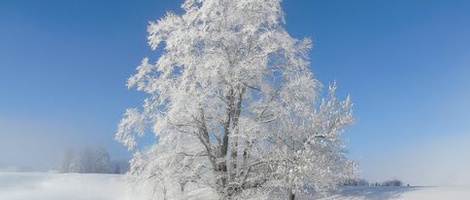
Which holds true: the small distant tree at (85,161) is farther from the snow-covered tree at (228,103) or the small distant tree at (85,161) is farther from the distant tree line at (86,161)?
the snow-covered tree at (228,103)

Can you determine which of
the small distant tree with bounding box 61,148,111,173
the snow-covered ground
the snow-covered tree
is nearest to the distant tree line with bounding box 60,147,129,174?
the small distant tree with bounding box 61,148,111,173

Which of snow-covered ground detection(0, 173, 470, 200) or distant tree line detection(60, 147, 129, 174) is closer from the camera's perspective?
snow-covered ground detection(0, 173, 470, 200)

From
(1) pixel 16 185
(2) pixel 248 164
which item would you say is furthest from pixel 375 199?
(1) pixel 16 185

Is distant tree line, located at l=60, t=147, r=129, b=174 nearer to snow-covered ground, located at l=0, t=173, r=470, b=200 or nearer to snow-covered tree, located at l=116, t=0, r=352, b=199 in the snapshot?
snow-covered ground, located at l=0, t=173, r=470, b=200

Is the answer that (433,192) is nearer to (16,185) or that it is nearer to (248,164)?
(248,164)

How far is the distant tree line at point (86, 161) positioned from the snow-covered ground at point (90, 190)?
2120 centimetres

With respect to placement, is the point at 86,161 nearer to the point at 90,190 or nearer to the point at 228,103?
the point at 90,190

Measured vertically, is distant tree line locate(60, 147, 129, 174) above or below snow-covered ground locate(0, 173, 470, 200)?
above

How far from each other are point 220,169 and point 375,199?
24.9 ft

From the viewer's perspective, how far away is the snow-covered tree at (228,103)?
20.3 metres

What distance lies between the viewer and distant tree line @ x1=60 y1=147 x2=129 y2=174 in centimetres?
6156

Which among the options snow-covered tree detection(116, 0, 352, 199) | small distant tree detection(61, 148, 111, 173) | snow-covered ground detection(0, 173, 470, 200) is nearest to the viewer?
snow-covered tree detection(116, 0, 352, 199)

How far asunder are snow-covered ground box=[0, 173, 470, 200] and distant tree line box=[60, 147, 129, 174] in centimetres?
2120

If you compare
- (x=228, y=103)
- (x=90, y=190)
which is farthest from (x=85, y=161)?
(x=228, y=103)
